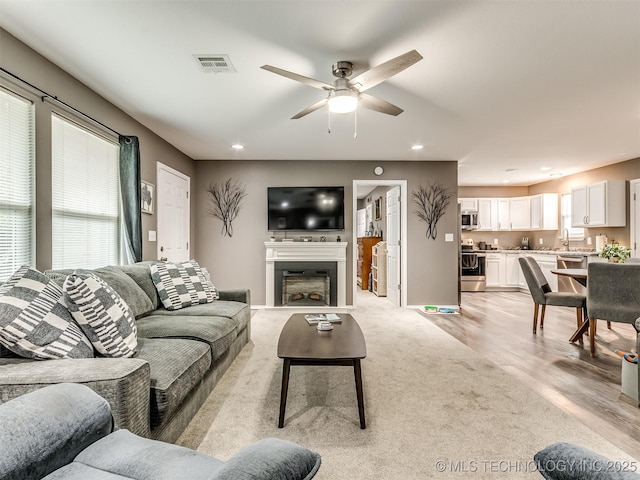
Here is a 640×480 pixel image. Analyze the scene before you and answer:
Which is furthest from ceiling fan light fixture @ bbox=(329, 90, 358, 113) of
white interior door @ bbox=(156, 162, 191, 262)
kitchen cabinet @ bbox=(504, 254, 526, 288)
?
kitchen cabinet @ bbox=(504, 254, 526, 288)

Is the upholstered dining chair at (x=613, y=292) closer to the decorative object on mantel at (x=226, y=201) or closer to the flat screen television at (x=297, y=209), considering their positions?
the flat screen television at (x=297, y=209)

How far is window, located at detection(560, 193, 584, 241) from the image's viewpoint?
6.47m

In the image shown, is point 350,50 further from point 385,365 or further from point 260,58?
point 385,365

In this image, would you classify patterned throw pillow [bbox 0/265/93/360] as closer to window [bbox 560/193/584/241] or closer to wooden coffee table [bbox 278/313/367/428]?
wooden coffee table [bbox 278/313/367/428]

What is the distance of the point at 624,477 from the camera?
2.15 ft

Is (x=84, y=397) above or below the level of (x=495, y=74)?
below

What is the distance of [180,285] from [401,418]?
2.17 metres

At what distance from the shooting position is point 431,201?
17.6 ft

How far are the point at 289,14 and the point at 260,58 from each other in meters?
0.51

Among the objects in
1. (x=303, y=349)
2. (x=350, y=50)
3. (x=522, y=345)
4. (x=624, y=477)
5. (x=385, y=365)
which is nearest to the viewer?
(x=624, y=477)

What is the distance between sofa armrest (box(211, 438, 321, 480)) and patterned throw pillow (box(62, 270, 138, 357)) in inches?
48.7

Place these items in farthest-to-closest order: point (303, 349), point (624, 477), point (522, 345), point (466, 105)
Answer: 1. point (522, 345)
2. point (466, 105)
3. point (303, 349)
4. point (624, 477)

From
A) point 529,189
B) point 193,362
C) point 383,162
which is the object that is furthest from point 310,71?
point 529,189

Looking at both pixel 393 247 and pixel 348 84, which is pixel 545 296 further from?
pixel 348 84
